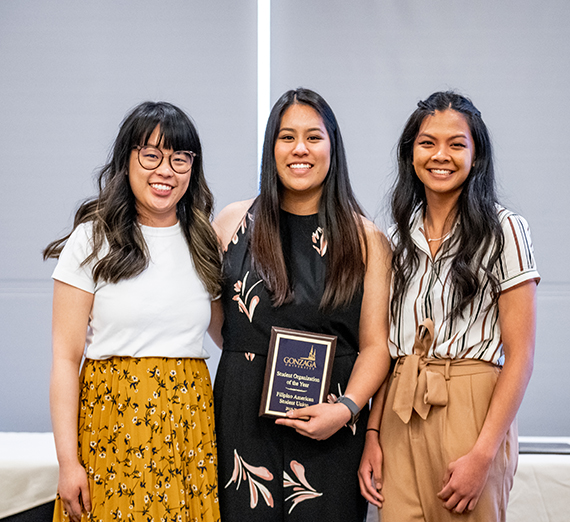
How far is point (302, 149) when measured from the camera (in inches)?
63.4

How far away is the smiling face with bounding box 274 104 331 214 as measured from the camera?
1628 millimetres

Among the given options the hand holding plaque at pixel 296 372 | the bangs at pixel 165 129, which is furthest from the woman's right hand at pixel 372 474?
the bangs at pixel 165 129

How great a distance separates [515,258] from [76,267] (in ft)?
3.50

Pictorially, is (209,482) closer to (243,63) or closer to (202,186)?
(202,186)

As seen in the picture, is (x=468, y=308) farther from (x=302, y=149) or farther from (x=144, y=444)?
(x=144, y=444)

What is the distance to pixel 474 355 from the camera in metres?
1.47

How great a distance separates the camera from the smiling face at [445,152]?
1.53 meters

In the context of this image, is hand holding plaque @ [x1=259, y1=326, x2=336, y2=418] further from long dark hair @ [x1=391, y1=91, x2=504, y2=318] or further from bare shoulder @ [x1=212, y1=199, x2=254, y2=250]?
bare shoulder @ [x1=212, y1=199, x2=254, y2=250]

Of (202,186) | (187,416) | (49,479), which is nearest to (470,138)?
(202,186)

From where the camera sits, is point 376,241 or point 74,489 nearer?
point 74,489

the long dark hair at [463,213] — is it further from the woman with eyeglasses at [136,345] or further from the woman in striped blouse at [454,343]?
the woman with eyeglasses at [136,345]

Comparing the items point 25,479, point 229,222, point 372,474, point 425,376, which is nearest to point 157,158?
point 229,222

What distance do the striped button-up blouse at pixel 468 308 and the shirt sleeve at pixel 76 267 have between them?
81cm

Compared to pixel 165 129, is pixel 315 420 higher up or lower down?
lower down
